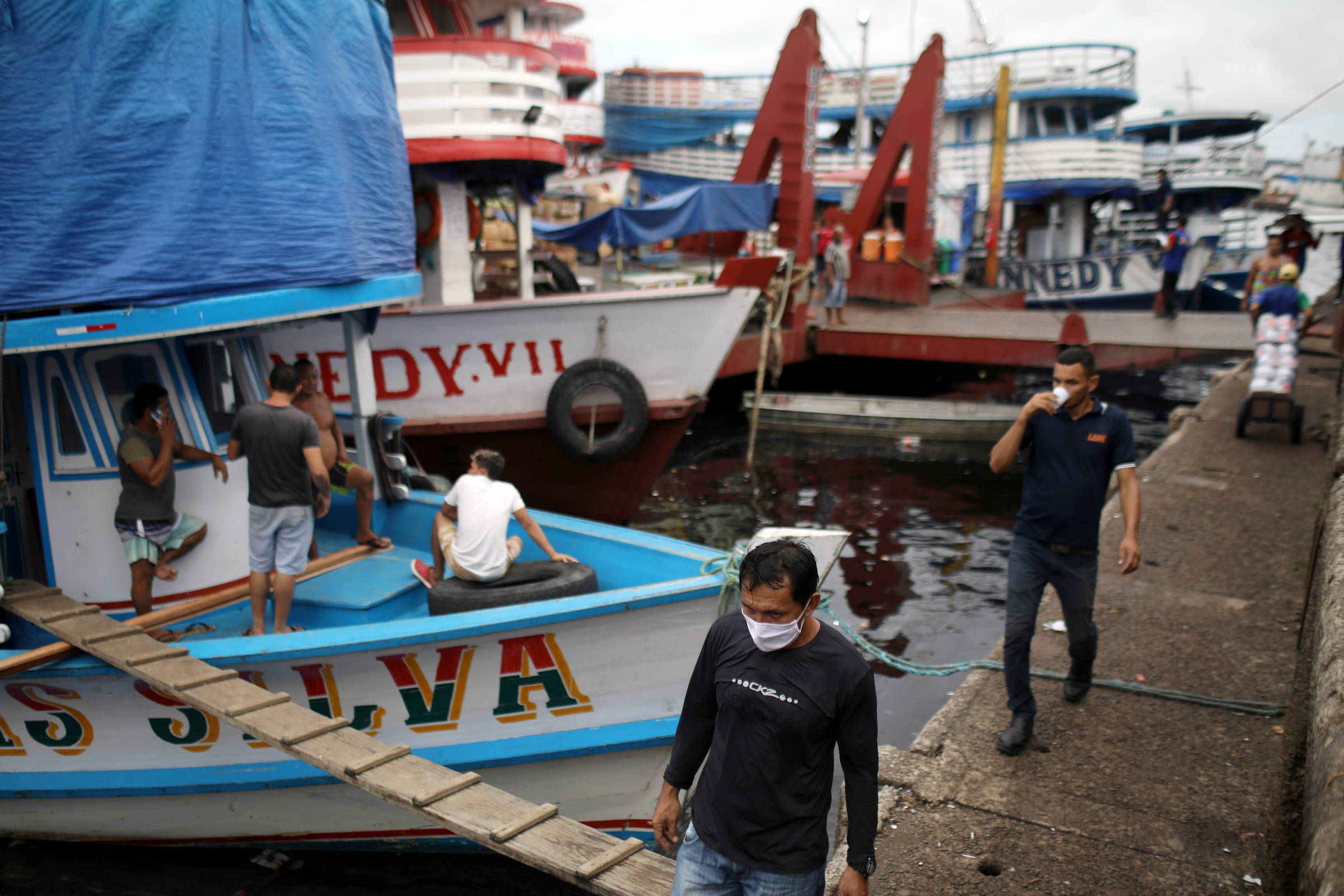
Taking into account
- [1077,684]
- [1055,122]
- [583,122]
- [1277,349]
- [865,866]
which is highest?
[583,122]

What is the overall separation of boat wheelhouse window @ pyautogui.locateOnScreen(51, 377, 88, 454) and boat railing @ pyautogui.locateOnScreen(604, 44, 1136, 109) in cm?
2606

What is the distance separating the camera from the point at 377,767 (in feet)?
12.3

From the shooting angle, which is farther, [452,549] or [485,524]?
[452,549]

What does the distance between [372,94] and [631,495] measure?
233 inches

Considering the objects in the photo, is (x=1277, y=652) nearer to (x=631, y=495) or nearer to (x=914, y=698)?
(x=914, y=698)

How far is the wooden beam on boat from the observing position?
446 centimetres

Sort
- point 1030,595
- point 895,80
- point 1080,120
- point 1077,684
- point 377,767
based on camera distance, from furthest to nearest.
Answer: point 895,80, point 1080,120, point 1077,684, point 1030,595, point 377,767

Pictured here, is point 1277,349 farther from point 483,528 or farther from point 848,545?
point 483,528

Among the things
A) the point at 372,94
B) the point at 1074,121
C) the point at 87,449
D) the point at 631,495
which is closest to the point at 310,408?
the point at 87,449

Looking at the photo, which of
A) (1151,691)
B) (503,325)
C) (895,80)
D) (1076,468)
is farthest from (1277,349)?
(895,80)

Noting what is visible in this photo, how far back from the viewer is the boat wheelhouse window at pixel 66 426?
17.1ft

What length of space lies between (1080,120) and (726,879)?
3086 cm

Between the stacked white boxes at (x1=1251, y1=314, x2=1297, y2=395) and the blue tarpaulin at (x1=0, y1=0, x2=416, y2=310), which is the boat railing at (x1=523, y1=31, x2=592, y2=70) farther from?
the blue tarpaulin at (x1=0, y1=0, x2=416, y2=310)

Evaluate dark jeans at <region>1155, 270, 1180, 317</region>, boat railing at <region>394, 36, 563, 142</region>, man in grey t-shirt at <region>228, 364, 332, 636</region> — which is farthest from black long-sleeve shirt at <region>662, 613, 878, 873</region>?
dark jeans at <region>1155, 270, 1180, 317</region>
